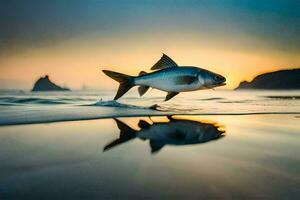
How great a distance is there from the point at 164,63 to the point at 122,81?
1.13 metres

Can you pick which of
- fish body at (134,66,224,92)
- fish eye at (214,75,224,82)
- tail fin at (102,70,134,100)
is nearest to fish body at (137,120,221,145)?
fish body at (134,66,224,92)

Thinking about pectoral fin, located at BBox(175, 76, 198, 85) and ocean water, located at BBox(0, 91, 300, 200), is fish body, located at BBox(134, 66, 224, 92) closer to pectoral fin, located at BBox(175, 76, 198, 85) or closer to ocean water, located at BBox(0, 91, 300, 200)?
pectoral fin, located at BBox(175, 76, 198, 85)

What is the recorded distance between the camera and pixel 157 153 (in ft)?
10.3

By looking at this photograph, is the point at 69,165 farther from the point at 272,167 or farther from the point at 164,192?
the point at 272,167

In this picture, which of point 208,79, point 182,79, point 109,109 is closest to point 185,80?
point 182,79

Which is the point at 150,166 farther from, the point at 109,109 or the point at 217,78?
the point at 109,109

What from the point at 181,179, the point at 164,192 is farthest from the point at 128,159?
the point at 164,192

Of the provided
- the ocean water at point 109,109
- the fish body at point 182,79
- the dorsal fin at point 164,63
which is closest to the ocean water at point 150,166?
the fish body at point 182,79

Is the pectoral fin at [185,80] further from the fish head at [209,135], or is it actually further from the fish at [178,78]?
the fish head at [209,135]

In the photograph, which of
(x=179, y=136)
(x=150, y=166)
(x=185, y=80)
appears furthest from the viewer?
(x=185, y=80)

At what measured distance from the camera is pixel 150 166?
2621 millimetres

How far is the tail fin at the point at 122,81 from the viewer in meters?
6.37

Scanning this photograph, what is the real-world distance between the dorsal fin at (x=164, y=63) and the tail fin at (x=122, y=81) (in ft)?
2.40

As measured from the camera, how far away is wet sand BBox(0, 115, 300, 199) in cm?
199
